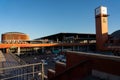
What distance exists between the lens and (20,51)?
53.2m

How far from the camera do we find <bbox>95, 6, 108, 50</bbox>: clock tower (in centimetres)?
5228

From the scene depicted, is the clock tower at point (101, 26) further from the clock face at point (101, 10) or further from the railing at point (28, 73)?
the railing at point (28, 73)

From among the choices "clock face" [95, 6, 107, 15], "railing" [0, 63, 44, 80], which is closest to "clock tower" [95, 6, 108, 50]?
"clock face" [95, 6, 107, 15]

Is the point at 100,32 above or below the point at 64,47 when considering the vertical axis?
above

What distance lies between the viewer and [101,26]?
171 feet

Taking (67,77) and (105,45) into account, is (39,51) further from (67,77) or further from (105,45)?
(67,77)

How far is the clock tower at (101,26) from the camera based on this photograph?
52281 mm

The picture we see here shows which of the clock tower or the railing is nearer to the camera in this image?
the railing

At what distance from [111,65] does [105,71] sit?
1.75ft

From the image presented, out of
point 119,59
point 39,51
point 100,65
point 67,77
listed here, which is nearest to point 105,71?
point 100,65

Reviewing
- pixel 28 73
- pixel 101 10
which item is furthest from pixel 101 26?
pixel 28 73

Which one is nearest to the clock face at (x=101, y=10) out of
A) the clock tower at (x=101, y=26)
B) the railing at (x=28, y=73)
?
the clock tower at (x=101, y=26)

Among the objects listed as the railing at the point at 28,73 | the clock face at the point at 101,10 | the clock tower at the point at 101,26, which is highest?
the clock face at the point at 101,10

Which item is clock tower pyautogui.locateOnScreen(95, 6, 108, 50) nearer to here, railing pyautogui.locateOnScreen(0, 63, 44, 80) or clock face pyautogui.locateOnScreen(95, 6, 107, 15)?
clock face pyautogui.locateOnScreen(95, 6, 107, 15)
